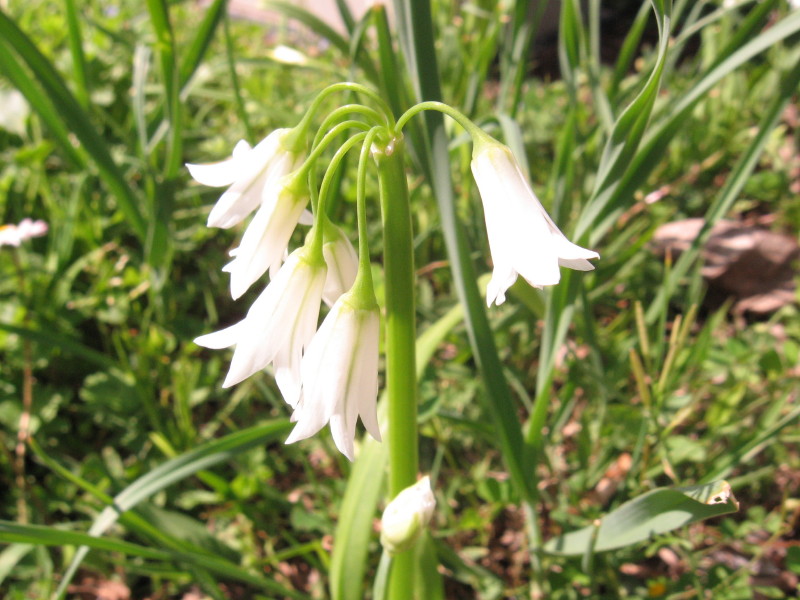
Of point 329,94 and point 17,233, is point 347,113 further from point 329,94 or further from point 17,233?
point 17,233

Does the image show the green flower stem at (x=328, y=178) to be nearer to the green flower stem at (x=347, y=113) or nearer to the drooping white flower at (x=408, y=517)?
the green flower stem at (x=347, y=113)

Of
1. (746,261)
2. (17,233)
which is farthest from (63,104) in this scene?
(746,261)

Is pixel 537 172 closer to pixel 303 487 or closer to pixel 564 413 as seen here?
pixel 564 413

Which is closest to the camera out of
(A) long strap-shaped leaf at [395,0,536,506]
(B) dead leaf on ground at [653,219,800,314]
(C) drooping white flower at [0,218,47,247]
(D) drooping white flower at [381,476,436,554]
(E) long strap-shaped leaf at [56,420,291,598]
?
(D) drooping white flower at [381,476,436,554]

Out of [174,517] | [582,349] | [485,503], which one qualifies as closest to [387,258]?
[174,517]

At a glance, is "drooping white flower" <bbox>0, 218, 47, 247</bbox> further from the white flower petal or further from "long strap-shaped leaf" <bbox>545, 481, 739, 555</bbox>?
"long strap-shaped leaf" <bbox>545, 481, 739, 555</bbox>

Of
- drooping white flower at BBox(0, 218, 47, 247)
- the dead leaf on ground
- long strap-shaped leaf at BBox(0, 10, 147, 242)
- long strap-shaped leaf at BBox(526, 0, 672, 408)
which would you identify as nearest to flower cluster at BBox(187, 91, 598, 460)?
long strap-shaped leaf at BBox(526, 0, 672, 408)
